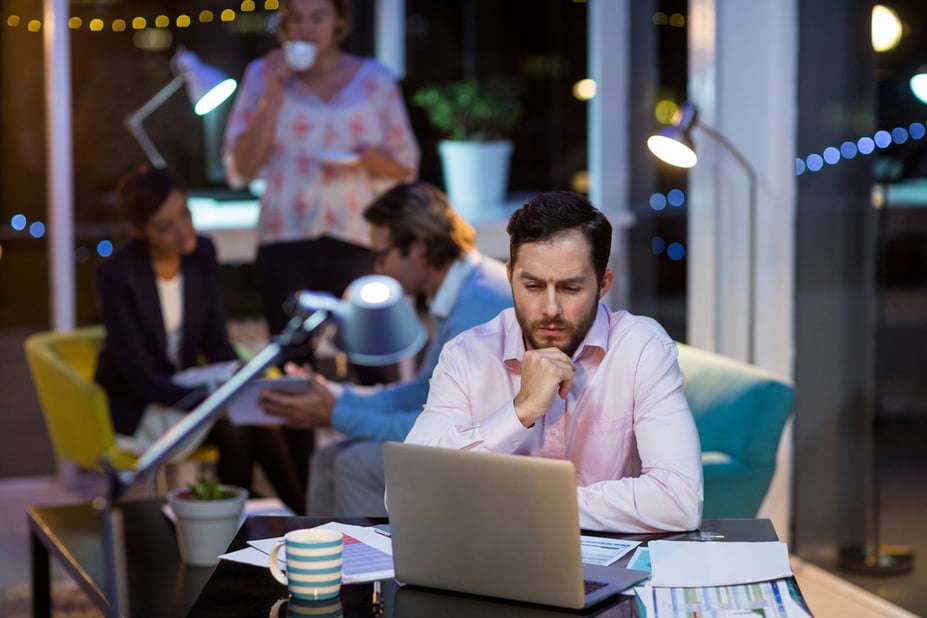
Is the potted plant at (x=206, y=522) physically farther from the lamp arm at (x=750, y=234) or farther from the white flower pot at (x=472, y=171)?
the white flower pot at (x=472, y=171)

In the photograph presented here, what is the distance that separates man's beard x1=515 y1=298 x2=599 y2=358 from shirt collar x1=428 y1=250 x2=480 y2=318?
1006 millimetres

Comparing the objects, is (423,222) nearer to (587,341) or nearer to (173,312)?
(587,341)

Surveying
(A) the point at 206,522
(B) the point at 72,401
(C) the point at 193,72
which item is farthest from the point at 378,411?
(C) the point at 193,72

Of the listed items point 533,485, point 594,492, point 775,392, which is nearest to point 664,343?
point 594,492

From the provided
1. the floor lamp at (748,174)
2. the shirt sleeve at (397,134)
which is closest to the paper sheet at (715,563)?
the floor lamp at (748,174)

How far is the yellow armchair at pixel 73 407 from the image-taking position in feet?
13.0

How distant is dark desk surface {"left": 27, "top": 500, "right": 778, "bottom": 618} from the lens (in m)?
1.59

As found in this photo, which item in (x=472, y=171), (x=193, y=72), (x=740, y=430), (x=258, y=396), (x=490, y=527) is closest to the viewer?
(x=490, y=527)

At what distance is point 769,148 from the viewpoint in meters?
3.90

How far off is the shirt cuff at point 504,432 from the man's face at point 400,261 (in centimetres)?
122

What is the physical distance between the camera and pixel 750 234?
3.99 m

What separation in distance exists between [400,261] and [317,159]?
1296 millimetres

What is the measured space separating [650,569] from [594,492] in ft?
0.73

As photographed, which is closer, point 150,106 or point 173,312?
point 173,312
